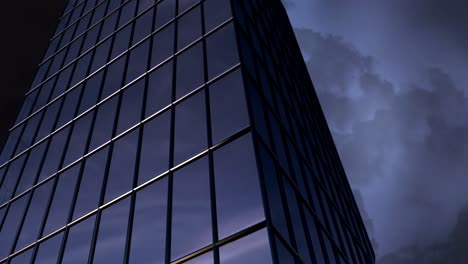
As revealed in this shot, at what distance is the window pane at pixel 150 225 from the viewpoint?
12.5m

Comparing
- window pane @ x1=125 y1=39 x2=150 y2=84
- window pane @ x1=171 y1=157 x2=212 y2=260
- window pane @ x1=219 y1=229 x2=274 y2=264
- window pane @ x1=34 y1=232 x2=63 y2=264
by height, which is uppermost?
window pane @ x1=125 y1=39 x2=150 y2=84

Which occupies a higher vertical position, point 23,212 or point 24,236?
point 23,212

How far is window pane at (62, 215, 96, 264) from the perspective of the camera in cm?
1462

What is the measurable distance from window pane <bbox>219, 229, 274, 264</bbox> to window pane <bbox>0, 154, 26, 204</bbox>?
1404cm

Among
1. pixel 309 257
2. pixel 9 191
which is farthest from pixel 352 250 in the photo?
pixel 9 191

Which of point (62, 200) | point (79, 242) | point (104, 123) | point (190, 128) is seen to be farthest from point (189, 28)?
point (79, 242)

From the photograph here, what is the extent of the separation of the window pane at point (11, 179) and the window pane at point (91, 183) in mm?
6144

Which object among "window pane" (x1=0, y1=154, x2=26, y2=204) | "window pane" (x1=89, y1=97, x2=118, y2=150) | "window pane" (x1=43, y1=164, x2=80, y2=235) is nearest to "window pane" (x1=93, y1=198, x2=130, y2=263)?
"window pane" (x1=43, y1=164, x2=80, y2=235)

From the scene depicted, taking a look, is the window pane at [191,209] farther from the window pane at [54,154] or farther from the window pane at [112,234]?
the window pane at [54,154]

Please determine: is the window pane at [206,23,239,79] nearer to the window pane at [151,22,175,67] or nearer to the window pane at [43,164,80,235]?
the window pane at [151,22,175,67]

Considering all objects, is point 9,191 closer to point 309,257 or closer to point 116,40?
point 116,40

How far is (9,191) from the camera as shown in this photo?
21.7 metres

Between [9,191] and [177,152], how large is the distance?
11.4 m

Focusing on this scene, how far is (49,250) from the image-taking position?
16.1 metres
